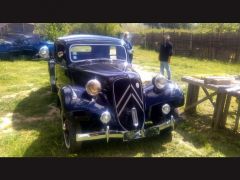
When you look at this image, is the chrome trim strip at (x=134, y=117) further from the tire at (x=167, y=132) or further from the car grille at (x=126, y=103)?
the tire at (x=167, y=132)

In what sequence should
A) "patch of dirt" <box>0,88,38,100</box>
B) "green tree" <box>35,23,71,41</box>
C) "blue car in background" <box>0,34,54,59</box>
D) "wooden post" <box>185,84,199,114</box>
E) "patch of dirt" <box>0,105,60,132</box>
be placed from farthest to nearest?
"green tree" <box>35,23,71,41</box>, "blue car in background" <box>0,34,54,59</box>, "patch of dirt" <box>0,88,38,100</box>, "wooden post" <box>185,84,199,114</box>, "patch of dirt" <box>0,105,60,132</box>

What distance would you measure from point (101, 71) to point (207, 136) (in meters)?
2.64

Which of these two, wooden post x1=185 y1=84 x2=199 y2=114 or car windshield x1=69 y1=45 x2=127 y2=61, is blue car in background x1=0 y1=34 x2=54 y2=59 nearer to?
car windshield x1=69 y1=45 x2=127 y2=61

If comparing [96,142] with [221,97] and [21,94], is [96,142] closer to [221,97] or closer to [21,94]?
[221,97]

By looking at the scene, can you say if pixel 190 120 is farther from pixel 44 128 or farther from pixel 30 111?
pixel 30 111

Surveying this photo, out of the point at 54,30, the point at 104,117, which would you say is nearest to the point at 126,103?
the point at 104,117

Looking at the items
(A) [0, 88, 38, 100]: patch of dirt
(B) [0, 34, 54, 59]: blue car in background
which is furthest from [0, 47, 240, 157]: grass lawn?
(B) [0, 34, 54, 59]: blue car in background

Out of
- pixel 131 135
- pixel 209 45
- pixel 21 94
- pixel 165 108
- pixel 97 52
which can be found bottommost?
pixel 21 94

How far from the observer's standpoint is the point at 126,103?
16.9 feet

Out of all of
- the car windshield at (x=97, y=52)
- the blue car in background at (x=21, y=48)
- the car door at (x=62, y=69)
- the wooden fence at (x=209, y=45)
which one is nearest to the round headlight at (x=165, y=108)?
the car windshield at (x=97, y=52)

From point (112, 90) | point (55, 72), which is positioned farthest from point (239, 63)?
point (112, 90)

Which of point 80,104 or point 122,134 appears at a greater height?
point 80,104

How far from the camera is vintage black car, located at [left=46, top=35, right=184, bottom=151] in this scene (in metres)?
4.91

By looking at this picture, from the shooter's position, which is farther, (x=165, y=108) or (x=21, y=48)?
(x=21, y=48)
